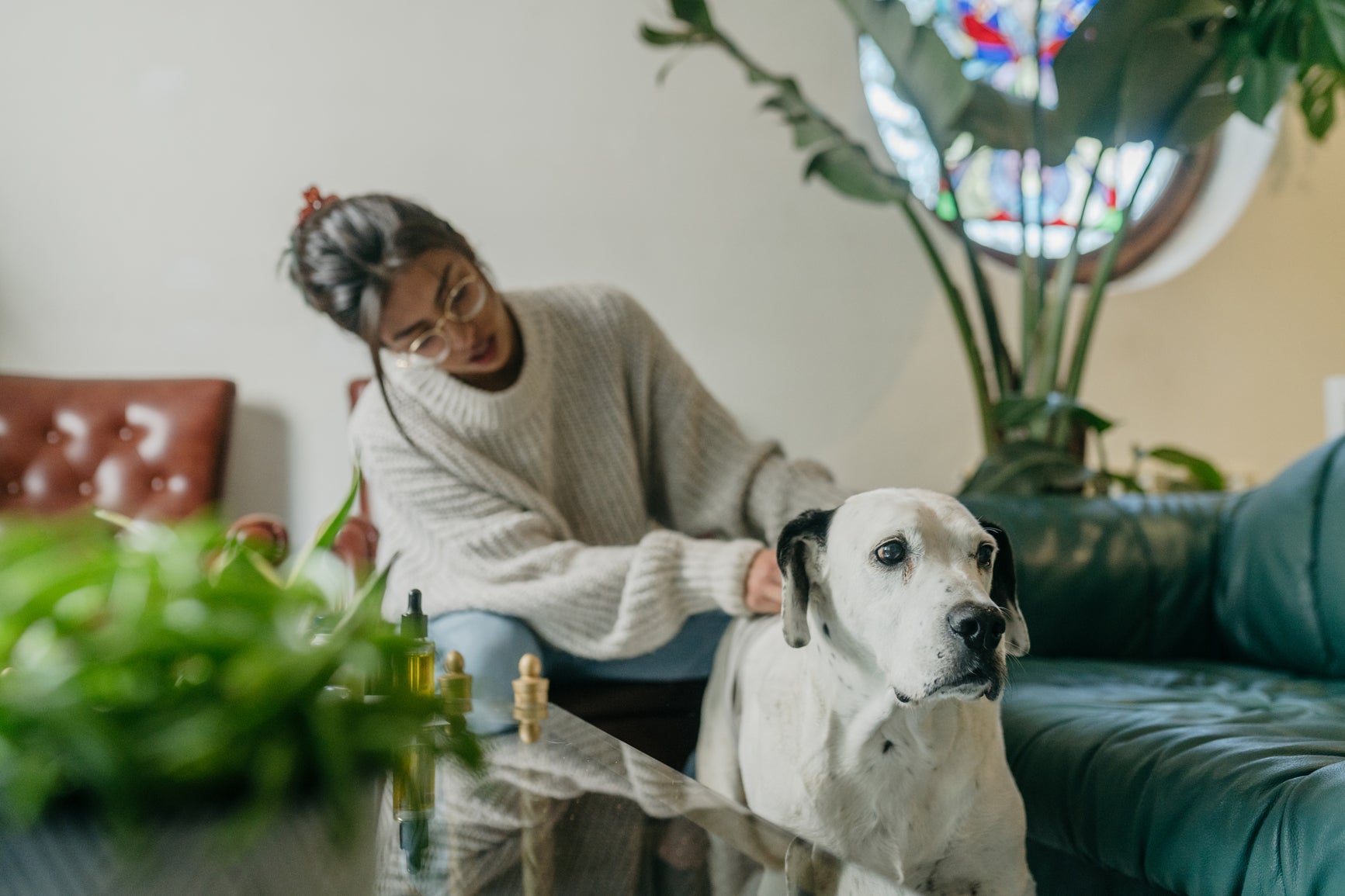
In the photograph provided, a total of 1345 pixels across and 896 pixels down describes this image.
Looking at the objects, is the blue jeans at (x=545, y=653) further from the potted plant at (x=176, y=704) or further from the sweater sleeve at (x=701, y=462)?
the potted plant at (x=176, y=704)

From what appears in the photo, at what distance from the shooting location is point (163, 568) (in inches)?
16.9

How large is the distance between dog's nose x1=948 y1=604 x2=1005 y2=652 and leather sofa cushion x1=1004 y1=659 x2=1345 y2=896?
0.35 m

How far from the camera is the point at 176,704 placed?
0.39 meters

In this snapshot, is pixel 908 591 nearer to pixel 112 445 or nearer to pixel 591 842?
pixel 591 842

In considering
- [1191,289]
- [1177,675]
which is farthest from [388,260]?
[1191,289]

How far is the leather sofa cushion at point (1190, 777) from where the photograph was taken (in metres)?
0.89

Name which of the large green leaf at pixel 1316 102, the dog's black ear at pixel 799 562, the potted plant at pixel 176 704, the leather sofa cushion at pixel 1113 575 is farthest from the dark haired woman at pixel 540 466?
the large green leaf at pixel 1316 102

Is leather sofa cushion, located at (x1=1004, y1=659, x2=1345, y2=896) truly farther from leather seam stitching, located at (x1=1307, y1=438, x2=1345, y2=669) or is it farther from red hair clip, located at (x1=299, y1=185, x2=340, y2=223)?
red hair clip, located at (x1=299, y1=185, x2=340, y2=223)

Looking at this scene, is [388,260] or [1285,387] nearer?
[388,260]

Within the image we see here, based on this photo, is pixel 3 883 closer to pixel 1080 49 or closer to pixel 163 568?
pixel 163 568

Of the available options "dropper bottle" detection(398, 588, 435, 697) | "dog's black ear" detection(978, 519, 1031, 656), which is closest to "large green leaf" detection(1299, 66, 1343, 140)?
"dog's black ear" detection(978, 519, 1031, 656)

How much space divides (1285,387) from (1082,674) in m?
2.32

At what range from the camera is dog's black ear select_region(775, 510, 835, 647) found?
37.1 inches

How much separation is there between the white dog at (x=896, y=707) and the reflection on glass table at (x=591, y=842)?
18cm
